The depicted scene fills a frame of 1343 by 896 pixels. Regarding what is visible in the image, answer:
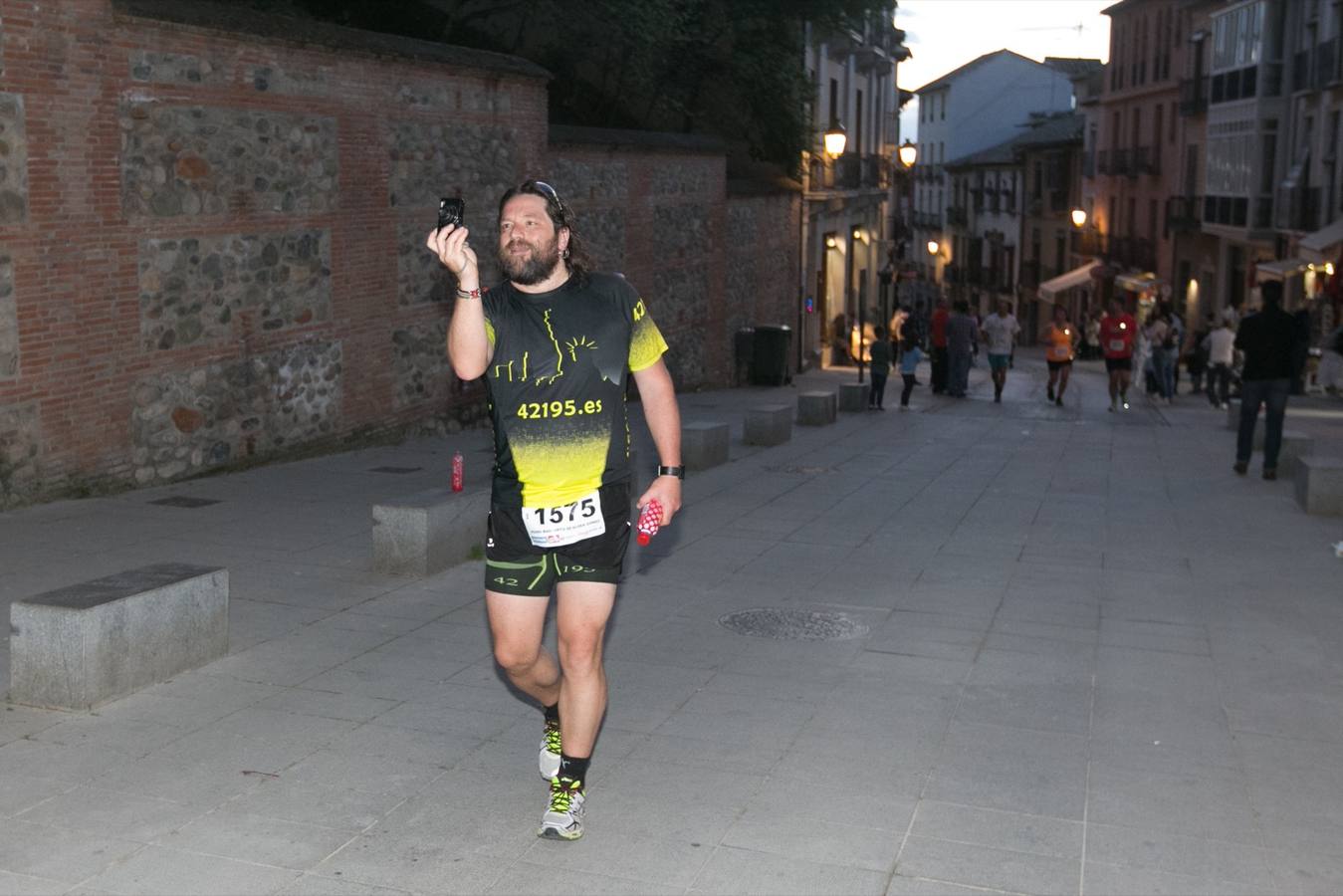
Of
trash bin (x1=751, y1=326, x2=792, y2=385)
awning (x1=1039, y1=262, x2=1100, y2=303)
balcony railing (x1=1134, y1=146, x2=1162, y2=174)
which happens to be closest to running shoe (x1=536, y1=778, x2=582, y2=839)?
trash bin (x1=751, y1=326, x2=792, y2=385)

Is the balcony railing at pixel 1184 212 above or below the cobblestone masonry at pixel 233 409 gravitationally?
above

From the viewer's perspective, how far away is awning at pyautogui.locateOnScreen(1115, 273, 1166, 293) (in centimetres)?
5330

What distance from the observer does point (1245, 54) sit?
44.8m

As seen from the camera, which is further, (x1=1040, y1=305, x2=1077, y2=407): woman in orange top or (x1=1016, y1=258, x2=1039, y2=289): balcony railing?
(x1=1016, y1=258, x2=1039, y2=289): balcony railing

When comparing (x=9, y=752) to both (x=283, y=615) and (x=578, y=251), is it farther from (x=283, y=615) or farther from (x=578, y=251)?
(x=578, y=251)

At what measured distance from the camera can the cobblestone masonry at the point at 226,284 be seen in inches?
481

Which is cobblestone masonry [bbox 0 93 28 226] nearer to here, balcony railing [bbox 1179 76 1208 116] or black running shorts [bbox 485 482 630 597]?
black running shorts [bbox 485 482 630 597]

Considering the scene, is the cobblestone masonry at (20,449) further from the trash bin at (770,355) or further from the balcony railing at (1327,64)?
the balcony railing at (1327,64)

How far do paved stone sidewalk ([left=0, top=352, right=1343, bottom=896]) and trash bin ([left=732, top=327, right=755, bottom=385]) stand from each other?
18.1m

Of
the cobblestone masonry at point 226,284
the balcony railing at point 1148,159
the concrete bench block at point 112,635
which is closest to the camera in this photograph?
the concrete bench block at point 112,635

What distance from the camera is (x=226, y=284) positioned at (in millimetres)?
13102

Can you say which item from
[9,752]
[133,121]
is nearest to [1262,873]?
[9,752]

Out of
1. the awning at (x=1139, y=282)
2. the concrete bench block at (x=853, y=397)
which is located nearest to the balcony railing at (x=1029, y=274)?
the awning at (x=1139, y=282)

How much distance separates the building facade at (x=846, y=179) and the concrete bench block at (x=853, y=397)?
9470mm
